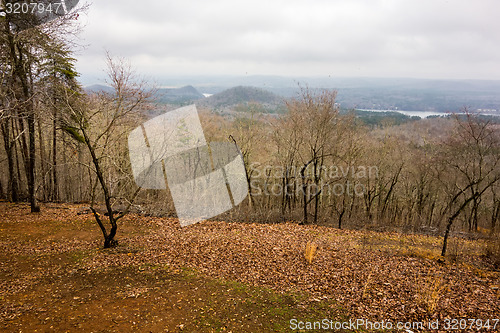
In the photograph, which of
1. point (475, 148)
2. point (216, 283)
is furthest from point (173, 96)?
point (216, 283)

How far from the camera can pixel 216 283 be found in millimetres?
8172

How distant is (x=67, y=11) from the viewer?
1183cm

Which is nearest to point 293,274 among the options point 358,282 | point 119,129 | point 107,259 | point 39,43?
point 358,282

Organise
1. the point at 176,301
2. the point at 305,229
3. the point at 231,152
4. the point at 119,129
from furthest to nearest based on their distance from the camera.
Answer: the point at 231,152 < the point at 119,129 < the point at 305,229 < the point at 176,301

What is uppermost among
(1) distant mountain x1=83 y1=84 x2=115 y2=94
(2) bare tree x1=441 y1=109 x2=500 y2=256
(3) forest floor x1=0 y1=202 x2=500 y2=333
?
(1) distant mountain x1=83 y1=84 x2=115 y2=94

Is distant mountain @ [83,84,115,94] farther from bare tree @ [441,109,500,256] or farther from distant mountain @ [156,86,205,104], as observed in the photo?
bare tree @ [441,109,500,256]

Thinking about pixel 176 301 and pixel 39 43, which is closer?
pixel 176 301

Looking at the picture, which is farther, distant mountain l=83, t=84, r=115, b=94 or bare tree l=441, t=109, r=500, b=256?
bare tree l=441, t=109, r=500, b=256

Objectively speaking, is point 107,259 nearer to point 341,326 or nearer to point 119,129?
point 341,326

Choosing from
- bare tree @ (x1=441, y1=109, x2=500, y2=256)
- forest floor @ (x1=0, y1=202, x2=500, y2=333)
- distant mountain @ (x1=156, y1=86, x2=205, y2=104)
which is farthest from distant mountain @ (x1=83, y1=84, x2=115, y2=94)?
bare tree @ (x1=441, y1=109, x2=500, y2=256)

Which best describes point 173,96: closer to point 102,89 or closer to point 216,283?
point 102,89

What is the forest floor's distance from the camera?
625 centimetres

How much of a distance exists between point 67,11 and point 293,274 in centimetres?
1422

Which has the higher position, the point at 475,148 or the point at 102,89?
the point at 102,89
